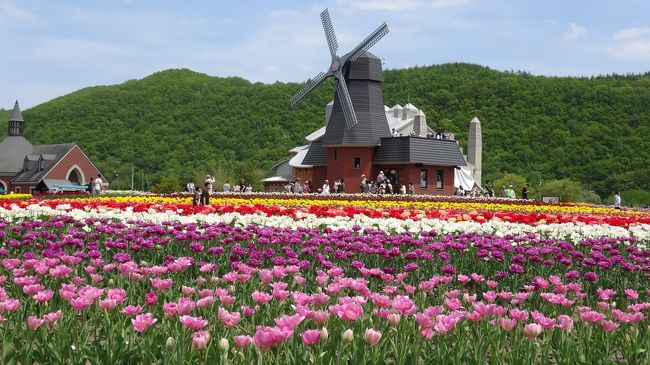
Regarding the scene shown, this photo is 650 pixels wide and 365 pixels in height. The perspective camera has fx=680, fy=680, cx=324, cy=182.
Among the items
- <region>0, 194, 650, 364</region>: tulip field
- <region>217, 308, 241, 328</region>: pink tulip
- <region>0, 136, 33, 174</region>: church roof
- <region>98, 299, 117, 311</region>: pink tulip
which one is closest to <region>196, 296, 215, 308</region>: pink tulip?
<region>0, 194, 650, 364</region>: tulip field

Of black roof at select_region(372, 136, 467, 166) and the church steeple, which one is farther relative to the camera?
the church steeple

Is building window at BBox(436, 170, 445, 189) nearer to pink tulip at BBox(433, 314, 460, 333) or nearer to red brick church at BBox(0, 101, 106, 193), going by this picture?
red brick church at BBox(0, 101, 106, 193)

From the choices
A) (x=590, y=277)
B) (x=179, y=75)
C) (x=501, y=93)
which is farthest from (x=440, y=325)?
(x=179, y=75)

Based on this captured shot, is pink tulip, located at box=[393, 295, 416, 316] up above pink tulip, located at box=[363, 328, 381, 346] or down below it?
above

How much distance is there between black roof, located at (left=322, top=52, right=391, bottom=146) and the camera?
4475 centimetres

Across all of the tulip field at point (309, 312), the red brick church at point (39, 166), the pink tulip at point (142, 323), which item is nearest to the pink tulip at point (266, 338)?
the tulip field at point (309, 312)

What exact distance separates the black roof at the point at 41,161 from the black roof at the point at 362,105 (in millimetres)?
36938

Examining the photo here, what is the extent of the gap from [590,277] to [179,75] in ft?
450

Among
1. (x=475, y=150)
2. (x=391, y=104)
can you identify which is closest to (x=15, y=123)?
(x=475, y=150)

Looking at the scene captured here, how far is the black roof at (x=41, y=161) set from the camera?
70000mm

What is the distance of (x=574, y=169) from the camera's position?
77438mm

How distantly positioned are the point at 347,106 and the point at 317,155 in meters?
7.33

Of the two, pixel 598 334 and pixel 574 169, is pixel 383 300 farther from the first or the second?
pixel 574 169

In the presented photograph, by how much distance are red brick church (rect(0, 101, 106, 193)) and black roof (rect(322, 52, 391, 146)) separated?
33939 millimetres
